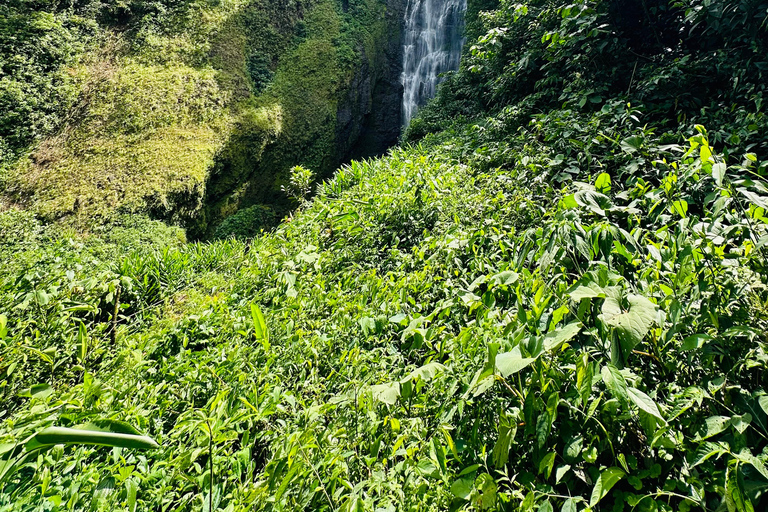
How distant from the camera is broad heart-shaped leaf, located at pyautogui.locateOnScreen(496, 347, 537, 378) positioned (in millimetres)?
999

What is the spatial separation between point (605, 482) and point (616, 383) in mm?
265

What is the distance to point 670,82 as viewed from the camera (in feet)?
11.6

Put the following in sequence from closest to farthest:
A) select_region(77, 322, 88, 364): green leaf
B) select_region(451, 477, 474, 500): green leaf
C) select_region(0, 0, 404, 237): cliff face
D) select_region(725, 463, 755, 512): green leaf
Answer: select_region(725, 463, 755, 512): green leaf
select_region(451, 477, 474, 500): green leaf
select_region(77, 322, 88, 364): green leaf
select_region(0, 0, 404, 237): cliff face

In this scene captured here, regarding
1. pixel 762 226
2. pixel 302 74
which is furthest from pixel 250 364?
pixel 302 74

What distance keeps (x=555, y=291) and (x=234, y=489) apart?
1.50 m

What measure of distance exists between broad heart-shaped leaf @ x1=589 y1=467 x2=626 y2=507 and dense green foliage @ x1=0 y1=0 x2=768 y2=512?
0.04 ft

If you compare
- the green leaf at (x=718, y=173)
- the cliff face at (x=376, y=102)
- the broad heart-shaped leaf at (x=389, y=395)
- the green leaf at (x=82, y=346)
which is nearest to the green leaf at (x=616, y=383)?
the broad heart-shaped leaf at (x=389, y=395)

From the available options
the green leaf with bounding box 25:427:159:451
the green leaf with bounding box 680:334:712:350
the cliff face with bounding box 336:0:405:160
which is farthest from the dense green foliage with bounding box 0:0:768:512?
the cliff face with bounding box 336:0:405:160

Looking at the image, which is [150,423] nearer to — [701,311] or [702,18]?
[701,311]

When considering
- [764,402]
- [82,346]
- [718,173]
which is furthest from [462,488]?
[82,346]

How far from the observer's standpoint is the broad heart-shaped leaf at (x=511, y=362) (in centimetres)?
100

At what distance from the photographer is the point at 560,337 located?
1095mm

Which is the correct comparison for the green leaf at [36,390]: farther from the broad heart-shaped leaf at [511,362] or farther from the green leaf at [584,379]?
the green leaf at [584,379]

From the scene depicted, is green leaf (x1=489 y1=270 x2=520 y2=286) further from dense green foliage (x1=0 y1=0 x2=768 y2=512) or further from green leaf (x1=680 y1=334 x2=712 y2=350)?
green leaf (x1=680 y1=334 x2=712 y2=350)
